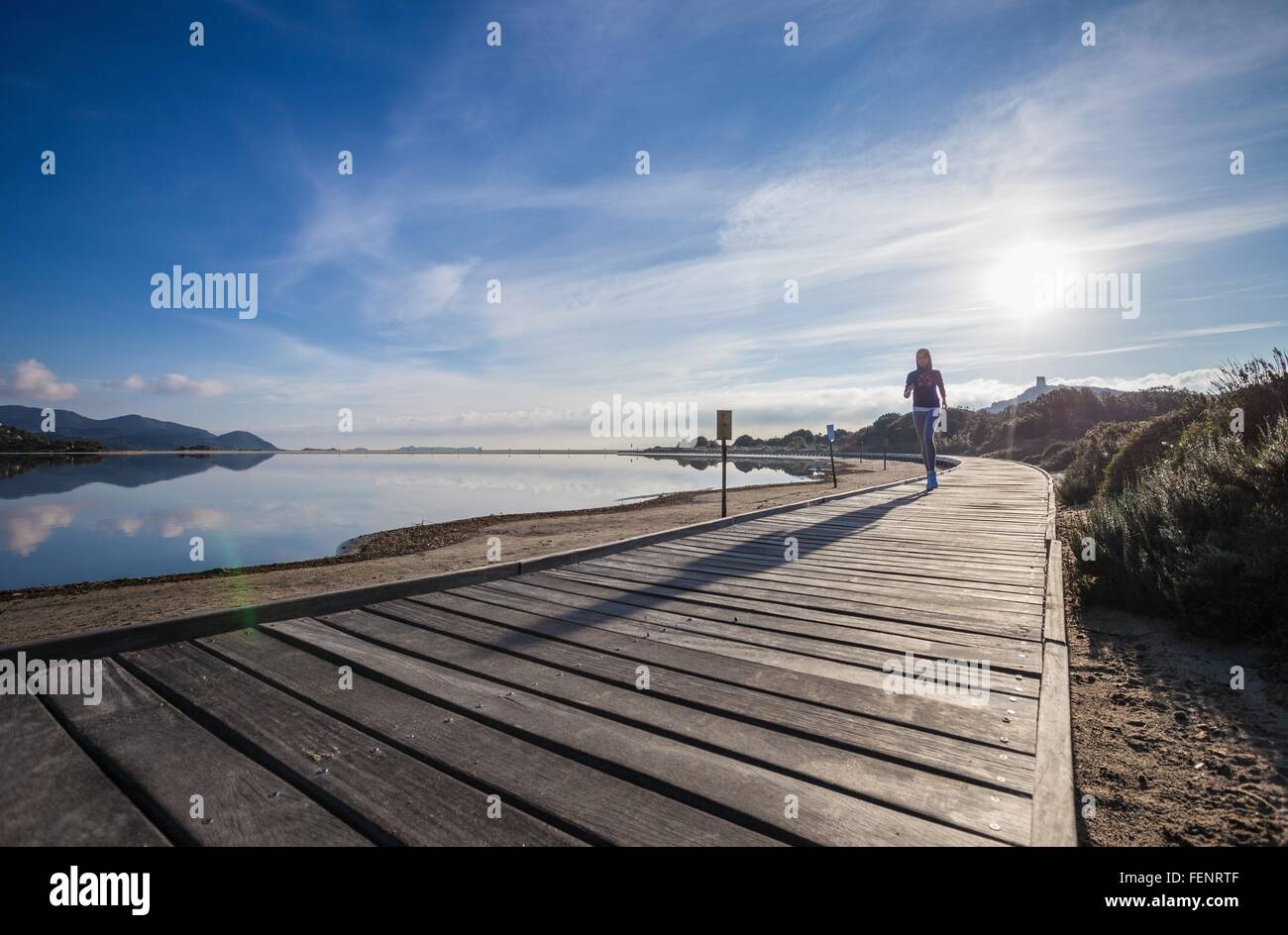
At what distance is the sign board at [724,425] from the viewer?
9.09 m

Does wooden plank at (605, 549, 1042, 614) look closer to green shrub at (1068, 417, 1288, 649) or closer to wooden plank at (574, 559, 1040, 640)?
wooden plank at (574, 559, 1040, 640)

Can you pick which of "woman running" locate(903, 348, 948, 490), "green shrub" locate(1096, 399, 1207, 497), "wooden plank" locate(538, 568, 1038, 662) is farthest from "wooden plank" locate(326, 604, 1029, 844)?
"green shrub" locate(1096, 399, 1207, 497)

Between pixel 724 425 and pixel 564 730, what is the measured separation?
7.59 meters

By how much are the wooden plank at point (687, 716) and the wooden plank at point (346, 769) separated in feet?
2.11

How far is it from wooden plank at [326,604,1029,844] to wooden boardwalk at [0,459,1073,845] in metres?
0.01

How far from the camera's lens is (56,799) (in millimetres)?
1606

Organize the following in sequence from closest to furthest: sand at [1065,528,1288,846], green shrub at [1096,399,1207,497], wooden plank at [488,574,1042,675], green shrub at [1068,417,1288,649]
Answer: sand at [1065,528,1288,846] → wooden plank at [488,574,1042,675] → green shrub at [1068,417,1288,649] → green shrub at [1096,399,1207,497]

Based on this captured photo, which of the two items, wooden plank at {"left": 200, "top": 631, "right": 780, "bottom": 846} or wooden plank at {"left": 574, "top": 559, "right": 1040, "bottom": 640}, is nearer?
wooden plank at {"left": 200, "top": 631, "right": 780, "bottom": 846}

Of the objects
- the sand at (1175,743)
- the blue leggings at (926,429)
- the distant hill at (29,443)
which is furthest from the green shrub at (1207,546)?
the distant hill at (29,443)

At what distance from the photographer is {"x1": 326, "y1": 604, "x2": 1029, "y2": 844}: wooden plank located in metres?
1.62

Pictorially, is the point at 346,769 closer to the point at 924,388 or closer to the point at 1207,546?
the point at 1207,546

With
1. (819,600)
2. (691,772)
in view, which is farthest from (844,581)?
(691,772)
